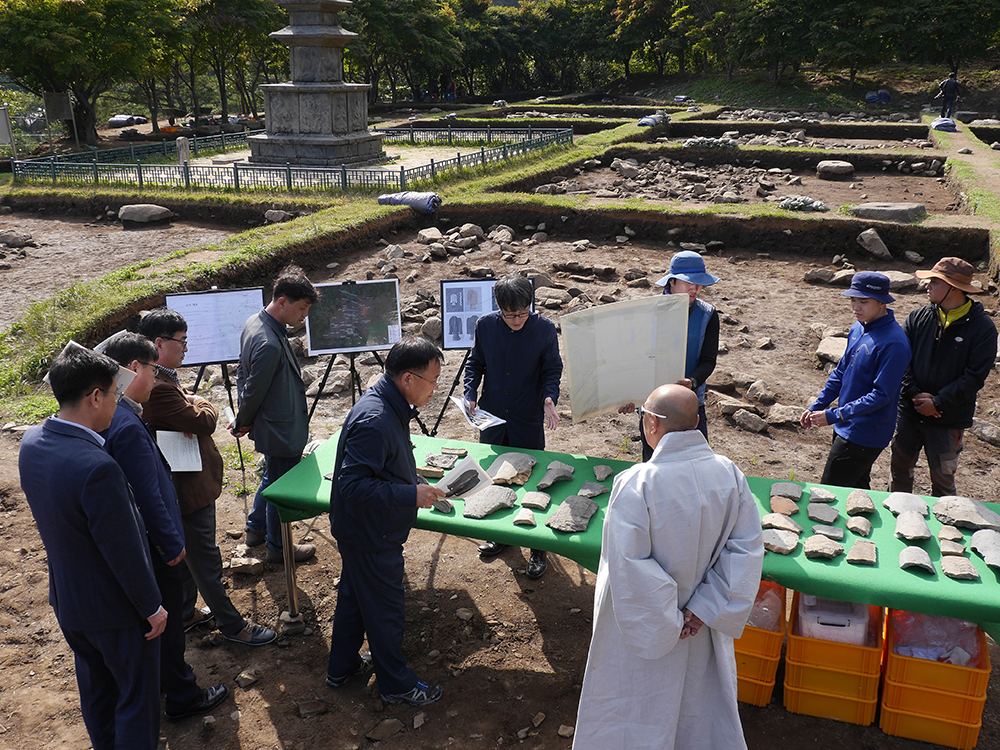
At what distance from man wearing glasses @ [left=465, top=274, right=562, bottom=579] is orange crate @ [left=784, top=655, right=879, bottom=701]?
1831 millimetres

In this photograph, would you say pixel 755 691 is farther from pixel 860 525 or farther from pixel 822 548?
pixel 860 525

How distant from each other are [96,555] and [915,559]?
3.73 metres

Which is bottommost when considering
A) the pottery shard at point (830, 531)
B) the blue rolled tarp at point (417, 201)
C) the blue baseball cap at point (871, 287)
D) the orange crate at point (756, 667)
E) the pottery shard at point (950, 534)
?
the orange crate at point (756, 667)

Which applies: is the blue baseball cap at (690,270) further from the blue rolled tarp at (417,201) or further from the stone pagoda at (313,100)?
the stone pagoda at (313,100)

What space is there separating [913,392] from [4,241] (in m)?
16.2

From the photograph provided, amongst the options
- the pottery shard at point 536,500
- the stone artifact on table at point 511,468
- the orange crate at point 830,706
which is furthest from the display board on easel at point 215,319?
the orange crate at point 830,706

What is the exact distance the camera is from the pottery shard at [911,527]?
361 centimetres

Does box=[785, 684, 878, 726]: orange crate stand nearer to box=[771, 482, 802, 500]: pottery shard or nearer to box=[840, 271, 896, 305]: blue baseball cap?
box=[771, 482, 802, 500]: pottery shard

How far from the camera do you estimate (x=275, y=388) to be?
4887 mm

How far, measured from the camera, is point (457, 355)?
9.05 meters

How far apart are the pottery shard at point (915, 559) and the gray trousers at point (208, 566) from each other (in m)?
3.72

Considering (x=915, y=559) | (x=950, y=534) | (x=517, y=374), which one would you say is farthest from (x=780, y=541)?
(x=517, y=374)

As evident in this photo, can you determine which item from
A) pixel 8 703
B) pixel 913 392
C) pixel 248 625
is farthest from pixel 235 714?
pixel 913 392

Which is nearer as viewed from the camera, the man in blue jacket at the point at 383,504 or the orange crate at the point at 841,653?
the man in blue jacket at the point at 383,504
